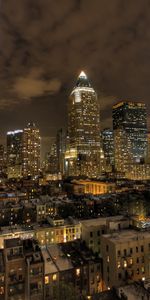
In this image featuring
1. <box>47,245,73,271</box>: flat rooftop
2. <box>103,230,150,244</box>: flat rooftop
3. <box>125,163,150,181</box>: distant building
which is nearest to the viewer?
<box>103,230,150,244</box>: flat rooftop

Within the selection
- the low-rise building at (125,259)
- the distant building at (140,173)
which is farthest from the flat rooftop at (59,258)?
the distant building at (140,173)

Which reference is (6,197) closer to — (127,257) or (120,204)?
(120,204)

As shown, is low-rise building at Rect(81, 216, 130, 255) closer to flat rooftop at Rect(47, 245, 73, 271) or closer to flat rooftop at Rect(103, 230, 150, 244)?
flat rooftop at Rect(103, 230, 150, 244)

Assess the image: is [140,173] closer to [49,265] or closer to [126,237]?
[126,237]

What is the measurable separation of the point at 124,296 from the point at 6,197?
66651mm

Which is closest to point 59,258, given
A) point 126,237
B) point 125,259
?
point 125,259

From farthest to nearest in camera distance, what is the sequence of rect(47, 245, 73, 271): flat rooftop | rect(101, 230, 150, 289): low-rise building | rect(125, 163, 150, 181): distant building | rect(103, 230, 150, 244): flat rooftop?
1. rect(125, 163, 150, 181): distant building
2. rect(47, 245, 73, 271): flat rooftop
3. rect(103, 230, 150, 244): flat rooftop
4. rect(101, 230, 150, 289): low-rise building

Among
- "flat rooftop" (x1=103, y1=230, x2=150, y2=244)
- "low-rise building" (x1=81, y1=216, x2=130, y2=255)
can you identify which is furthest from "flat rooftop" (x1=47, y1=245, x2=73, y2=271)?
"flat rooftop" (x1=103, y1=230, x2=150, y2=244)

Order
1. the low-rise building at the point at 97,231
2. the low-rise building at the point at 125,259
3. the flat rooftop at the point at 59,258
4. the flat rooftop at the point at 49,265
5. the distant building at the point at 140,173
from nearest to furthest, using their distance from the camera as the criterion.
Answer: the low-rise building at the point at 125,259 → the flat rooftop at the point at 49,265 → the flat rooftop at the point at 59,258 → the low-rise building at the point at 97,231 → the distant building at the point at 140,173

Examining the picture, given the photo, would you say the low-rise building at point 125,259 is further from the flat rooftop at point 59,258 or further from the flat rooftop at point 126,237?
the flat rooftop at point 59,258

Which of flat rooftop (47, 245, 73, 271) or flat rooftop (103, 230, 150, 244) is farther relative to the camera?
flat rooftop (47, 245, 73, 271)

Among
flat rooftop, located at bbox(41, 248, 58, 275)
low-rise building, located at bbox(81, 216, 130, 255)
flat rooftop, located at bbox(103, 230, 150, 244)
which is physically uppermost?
flat rooftop, located at bbox(103, 230, 150, 244)

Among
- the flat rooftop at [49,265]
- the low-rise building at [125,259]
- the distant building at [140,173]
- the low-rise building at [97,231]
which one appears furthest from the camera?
the distant building at [140,173]

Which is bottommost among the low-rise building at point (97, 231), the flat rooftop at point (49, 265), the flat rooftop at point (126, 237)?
the flat rooftop at point (49, 265)
